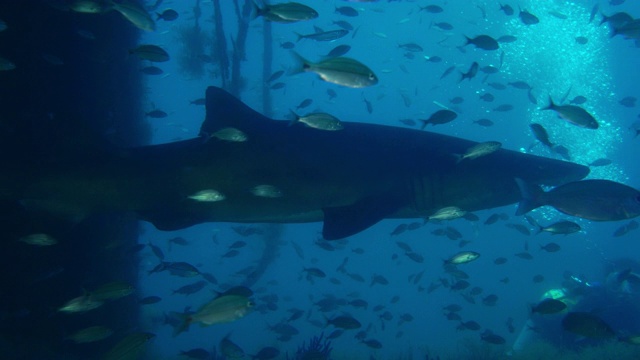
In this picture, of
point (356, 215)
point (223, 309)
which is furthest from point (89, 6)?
point (356, 215)

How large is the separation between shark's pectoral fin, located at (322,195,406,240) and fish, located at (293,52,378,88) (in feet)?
3.87

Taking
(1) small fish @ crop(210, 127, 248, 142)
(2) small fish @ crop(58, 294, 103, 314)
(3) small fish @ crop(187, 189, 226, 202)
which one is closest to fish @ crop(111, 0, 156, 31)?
(1) small fish @ crop(210, 127, 248, 142)

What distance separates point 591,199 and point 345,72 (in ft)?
8.43

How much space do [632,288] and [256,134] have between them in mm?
17378

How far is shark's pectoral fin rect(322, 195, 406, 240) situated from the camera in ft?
12.8

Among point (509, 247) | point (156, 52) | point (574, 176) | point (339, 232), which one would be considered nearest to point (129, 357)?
point (339, 232)

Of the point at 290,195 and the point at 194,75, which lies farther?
the point at 194,75

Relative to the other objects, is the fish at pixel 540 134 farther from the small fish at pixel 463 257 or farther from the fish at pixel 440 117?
the small fish at pixel 463 257

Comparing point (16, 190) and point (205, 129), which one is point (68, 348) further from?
point (205, 129)

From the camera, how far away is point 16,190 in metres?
3.76

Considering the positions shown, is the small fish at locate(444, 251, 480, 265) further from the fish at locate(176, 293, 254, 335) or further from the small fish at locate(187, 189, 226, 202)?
the small fish at locate(187, 189, 226, 202)

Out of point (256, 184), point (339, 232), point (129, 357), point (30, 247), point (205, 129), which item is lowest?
point (129, 357)

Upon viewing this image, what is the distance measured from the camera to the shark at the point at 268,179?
3.90 metres

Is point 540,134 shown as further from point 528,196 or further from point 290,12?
point 290,12
